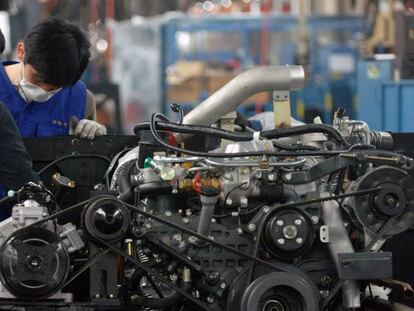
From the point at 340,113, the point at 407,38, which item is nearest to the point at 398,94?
the point at 407,38

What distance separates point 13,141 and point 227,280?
3.54ft

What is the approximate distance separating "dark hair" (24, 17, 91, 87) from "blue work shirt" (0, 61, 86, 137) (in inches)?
10.9

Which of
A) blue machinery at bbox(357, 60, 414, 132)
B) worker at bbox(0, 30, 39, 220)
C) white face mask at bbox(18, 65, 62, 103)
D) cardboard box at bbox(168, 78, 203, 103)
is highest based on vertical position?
white face mask at bbox(18, 65, 62, 103)

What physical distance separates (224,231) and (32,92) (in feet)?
4.82

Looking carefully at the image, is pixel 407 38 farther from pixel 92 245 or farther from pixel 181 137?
pixel 92 245

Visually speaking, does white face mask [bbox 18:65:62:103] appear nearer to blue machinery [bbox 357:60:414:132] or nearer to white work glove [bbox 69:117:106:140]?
white work glove [bbox 69:117:106:140]

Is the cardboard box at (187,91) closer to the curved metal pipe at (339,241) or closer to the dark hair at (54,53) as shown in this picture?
the dark hair at (54,53)

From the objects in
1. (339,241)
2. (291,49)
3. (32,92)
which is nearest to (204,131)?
(339,241)

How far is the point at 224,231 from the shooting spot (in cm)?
455

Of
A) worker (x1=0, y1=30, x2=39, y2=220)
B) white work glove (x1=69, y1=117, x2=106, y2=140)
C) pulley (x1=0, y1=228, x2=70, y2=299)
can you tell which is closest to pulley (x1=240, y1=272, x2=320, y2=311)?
pulley (x1=0, y1=228, x2=70, y2=299)

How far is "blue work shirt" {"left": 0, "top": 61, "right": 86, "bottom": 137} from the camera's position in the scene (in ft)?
18.4

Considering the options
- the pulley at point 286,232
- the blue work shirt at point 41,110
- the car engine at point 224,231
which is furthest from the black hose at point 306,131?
the blue work shirt at point 41,110

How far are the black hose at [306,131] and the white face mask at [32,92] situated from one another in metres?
1.30

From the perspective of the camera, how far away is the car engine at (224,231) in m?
4.39
